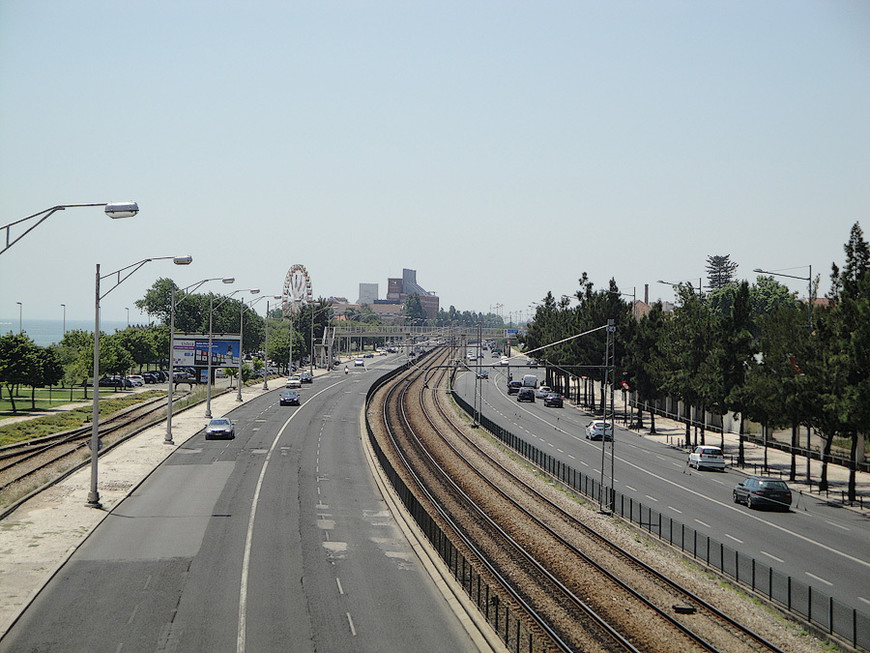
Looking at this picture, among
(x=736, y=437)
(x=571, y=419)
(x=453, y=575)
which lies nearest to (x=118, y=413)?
(x=571, y=419)

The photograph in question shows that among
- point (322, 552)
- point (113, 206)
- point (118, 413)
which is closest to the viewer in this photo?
point (113, 206)

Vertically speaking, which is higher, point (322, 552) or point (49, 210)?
point (49, 210)

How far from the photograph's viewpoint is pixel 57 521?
1249 inches

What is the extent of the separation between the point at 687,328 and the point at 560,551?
1404 inches

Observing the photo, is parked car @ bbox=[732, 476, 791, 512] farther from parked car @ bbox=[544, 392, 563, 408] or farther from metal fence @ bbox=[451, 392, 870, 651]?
parked car @ bbox=[544, 392, 563, 408]

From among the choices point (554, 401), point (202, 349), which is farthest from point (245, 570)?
point (554, 401)

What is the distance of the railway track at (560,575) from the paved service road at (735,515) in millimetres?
4677

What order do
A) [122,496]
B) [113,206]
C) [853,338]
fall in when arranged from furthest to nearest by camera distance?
[853,338], [122,496], [113,206]

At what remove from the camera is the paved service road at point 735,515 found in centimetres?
2830

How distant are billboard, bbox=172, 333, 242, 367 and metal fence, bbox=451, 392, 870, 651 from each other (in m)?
54.8

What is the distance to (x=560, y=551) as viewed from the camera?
31219 mm

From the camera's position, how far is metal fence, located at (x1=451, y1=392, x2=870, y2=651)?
72.4 feet

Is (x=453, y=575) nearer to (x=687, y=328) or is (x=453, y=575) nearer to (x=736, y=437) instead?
(x=687, y=328)

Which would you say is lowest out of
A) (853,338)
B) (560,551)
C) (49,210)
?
(560,551)
